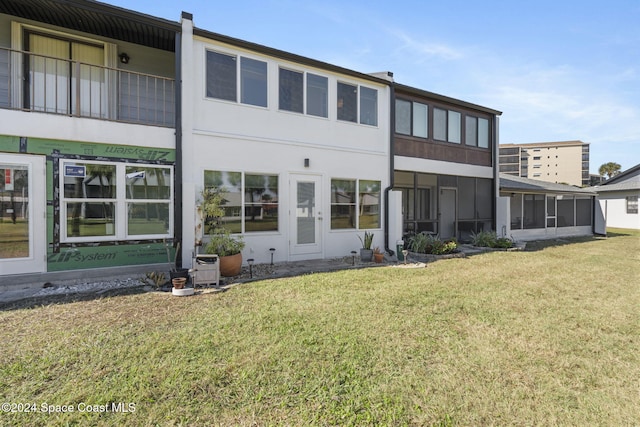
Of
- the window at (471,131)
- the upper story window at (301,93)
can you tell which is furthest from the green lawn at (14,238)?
the window at (471,131)

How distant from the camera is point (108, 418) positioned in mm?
2326

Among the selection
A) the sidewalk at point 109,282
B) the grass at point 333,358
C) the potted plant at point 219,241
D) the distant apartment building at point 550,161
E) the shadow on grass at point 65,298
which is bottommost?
the grass at point 333,358

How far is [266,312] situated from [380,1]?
333 inches

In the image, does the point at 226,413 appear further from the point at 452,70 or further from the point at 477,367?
the point at 452,70

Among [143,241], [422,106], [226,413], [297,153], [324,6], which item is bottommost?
[226,413]

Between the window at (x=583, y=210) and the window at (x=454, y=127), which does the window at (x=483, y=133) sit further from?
the window at (x=583, y=210)

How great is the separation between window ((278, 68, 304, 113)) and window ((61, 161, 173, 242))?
3553 millimetres

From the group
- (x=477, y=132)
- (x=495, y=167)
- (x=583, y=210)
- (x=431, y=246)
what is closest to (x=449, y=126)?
(x=477, y=132)

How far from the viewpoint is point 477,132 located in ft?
42.4

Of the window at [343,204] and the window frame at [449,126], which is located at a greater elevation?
the window frame at [449,126]

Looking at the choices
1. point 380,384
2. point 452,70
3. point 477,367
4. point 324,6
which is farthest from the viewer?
point 452,70

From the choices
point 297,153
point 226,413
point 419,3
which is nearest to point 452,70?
point 419,3

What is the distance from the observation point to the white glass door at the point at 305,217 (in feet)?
27.9

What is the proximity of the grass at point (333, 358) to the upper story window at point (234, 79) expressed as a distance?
4.88 metres
